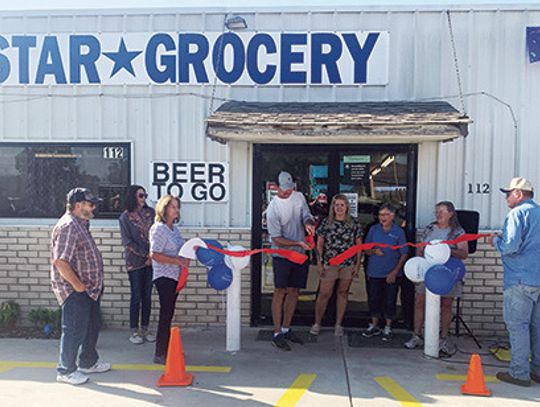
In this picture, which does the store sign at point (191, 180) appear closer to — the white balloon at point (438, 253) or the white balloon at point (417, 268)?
the white balloon at point (417, 268)

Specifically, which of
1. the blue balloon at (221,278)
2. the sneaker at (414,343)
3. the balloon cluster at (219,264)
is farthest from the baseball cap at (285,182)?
the sneaker at (414,343)

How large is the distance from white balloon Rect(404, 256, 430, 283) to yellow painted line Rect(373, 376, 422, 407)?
117 centimetres

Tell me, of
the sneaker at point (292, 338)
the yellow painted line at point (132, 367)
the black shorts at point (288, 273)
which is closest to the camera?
the yellow painted line at point (132, 367)

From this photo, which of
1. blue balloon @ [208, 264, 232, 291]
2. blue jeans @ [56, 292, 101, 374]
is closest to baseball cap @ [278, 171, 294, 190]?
blue balloon @ [208, 264, 232, 291]

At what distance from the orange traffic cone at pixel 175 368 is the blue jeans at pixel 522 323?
3112 millimetres

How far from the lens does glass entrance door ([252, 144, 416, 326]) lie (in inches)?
247

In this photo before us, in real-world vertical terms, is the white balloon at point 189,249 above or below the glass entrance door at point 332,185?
below

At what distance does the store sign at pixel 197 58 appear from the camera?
245 inches

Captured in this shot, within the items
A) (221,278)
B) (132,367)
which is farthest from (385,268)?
(132,367)

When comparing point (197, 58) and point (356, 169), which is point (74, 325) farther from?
Result: point (356, 169)

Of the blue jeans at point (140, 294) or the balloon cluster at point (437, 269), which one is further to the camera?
the blue jeans at point (140, 294)

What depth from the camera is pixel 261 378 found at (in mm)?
4695

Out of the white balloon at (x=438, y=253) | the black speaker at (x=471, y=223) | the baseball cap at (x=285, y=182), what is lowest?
the white balloon at (x=438, y=253)

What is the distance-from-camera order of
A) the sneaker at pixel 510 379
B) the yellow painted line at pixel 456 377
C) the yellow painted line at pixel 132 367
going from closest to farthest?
the sneaker at pixel 510 379
the yellow painted line at pixel 456 377
the yellow painted line at pixel 132 367
